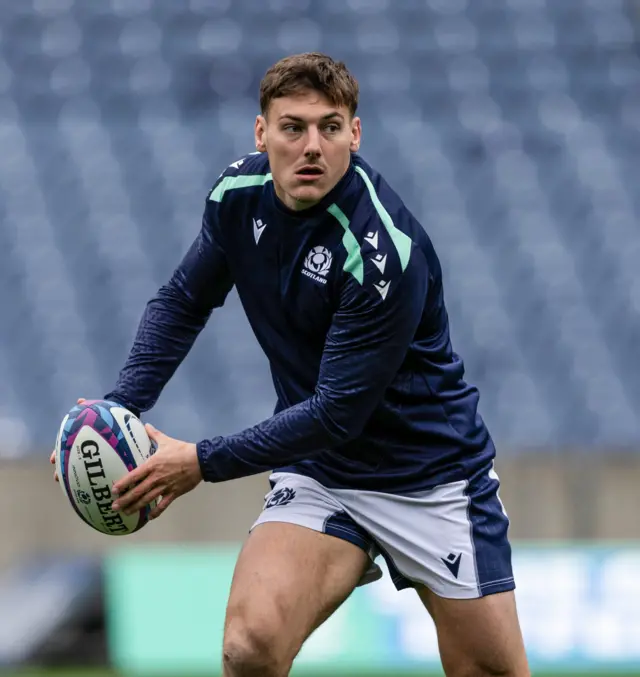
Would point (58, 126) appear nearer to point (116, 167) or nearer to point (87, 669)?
point (116, 167)

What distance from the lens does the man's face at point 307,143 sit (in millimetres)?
4020

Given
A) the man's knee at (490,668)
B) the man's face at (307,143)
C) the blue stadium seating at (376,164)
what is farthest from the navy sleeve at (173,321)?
the blue stadium seating at (376,164)

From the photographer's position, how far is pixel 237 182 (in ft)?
14.2

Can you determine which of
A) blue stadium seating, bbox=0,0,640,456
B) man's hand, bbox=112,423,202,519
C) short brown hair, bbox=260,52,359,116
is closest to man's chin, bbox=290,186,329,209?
short brown hair, bbox=260,52,359,116

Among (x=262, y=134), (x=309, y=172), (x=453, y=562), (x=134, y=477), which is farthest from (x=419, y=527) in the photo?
(x=262, y=134)

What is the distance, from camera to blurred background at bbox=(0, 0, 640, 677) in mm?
8195

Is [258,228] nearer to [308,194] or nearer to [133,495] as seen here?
[308,194]

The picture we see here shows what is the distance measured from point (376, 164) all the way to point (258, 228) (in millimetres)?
7274

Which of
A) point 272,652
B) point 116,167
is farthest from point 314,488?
point 116,167

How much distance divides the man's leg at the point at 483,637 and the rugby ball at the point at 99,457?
1.04 meters

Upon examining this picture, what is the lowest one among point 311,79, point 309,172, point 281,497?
point 281,497

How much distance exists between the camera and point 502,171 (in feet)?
37.9

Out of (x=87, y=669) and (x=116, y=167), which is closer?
(x=87, y=669)

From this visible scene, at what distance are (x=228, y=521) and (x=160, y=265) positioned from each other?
112 inches
